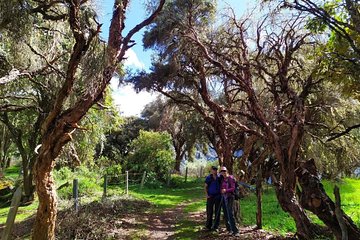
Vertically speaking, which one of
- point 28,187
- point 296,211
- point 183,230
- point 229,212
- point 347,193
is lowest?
point 183,230

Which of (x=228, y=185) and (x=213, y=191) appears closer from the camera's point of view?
(x=228, y=185)

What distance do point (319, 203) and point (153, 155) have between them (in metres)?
19.9

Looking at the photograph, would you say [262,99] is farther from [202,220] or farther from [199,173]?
[199,173]

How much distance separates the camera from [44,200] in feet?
20.6

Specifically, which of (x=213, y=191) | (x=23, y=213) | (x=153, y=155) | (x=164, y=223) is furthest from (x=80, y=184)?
(x=153, y=155)

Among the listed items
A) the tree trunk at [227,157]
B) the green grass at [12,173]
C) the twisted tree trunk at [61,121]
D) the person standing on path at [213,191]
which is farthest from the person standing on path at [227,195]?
the green grass at [12,173]

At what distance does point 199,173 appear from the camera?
3656 centimetres

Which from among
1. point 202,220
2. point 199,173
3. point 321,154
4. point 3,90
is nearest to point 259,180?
point 202,220

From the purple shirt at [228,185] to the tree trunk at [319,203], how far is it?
5.96 ft

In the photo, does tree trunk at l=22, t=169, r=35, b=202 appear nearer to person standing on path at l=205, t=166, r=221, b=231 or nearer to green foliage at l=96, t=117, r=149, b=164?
person standing on path at l=205, t=166, r=221, b=231

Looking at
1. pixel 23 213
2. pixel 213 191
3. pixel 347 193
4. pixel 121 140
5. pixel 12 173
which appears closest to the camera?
pixel 213 191

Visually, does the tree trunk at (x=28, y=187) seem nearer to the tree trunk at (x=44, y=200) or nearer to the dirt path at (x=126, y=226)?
the dirt path at (x=126, y=226)

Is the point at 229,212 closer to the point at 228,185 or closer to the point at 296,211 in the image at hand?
the point at 228,185

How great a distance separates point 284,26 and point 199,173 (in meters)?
28.3
